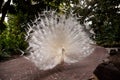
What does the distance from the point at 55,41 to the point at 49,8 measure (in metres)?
1.16

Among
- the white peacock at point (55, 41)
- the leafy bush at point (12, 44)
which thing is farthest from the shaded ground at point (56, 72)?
the leafy bush at point (12, 44)

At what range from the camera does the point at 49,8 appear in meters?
A: 6.30

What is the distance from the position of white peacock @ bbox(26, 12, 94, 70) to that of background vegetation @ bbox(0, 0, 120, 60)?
570mm

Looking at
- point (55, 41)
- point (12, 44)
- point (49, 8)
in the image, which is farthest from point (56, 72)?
point (12, 44)

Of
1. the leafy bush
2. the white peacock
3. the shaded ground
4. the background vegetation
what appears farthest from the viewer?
the leafy bush

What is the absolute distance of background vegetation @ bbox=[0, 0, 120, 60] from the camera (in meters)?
6.20

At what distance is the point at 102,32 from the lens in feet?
51.4

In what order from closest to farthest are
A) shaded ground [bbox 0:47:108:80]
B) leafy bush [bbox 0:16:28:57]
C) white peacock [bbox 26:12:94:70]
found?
1. shaded ground [bbox 0:47:108:80]
2. white peacock [bbox 26:12:94:70]
3. leafy bush [bbox 0:16:28:57]

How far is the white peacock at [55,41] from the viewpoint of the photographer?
5.45 meters

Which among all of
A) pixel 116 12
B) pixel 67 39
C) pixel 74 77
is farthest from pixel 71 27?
pixel 116 12

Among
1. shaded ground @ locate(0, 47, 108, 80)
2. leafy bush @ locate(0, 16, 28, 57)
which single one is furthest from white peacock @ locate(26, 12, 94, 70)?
leafy bush @ locate(0, 16, 28, 57)

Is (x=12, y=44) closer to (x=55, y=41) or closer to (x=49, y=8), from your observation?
(x=49, y=8)

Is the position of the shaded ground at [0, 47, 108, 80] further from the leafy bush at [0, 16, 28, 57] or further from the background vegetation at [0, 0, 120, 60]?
the leafy bush at [0, 16, 28, 57]

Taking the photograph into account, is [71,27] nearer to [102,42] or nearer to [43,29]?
[43,29]
